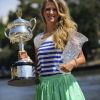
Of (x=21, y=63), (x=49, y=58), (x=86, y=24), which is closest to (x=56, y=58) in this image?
(x=49, y=58)

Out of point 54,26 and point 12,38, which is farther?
point 12,38

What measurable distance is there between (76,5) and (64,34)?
6480 cm

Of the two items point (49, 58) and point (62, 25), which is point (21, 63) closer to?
point (49, 58)

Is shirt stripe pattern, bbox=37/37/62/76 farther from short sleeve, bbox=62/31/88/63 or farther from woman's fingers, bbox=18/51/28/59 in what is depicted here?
woman's fingers, bbox=18/51/28/59

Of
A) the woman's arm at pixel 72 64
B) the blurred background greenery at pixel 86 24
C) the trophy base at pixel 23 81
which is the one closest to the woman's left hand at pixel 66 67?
the woman's arm at pixel 72 64

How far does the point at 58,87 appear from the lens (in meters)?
4.54

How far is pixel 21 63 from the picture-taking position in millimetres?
4652

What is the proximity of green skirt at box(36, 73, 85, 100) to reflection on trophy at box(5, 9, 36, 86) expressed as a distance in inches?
4.1

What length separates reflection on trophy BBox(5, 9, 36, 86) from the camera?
4609 mm

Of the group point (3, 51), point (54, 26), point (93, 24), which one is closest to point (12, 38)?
point (54, 26)

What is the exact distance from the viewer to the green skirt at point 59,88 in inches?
177

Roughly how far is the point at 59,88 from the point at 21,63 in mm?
358

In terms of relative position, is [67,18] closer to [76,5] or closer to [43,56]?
[43,56]

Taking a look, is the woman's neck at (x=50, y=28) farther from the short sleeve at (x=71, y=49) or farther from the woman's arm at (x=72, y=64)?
the woman's arm at (x=72, y=64)
